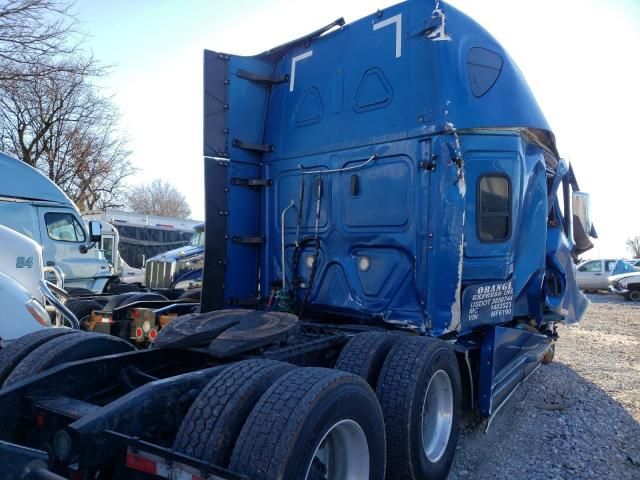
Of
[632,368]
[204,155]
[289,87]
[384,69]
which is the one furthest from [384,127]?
[632,368]

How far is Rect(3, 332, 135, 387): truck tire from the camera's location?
3.10 metres

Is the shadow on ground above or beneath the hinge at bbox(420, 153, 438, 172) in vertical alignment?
beneath

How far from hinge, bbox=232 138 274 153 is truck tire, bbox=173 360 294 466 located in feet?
9.95

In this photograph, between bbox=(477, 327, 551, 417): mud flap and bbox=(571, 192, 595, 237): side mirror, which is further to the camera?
bbox=(571, 192, 595, 237): side mirror

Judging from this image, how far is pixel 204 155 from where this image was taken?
5.04m

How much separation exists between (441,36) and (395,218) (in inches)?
62.6

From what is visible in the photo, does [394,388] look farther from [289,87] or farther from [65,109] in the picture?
[65,109]

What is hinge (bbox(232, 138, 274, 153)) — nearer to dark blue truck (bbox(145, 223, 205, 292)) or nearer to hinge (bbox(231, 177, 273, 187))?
hinge (bbox(231, 177, 273, 187))

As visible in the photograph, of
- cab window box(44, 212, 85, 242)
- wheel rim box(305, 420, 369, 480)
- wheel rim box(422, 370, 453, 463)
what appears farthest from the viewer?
cab window box(44, 212, 85, 242)

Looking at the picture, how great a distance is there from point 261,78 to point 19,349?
342 cm

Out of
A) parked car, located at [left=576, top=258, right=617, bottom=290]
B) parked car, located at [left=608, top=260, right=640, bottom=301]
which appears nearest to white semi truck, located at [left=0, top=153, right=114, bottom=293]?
parked car, located at [left=608, top=260, right=640, bottom=301]

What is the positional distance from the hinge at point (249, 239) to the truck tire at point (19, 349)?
2.00 metres

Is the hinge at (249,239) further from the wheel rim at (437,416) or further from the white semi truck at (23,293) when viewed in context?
the wheel rim at (437,416)

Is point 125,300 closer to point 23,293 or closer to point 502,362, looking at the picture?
point 23,293
